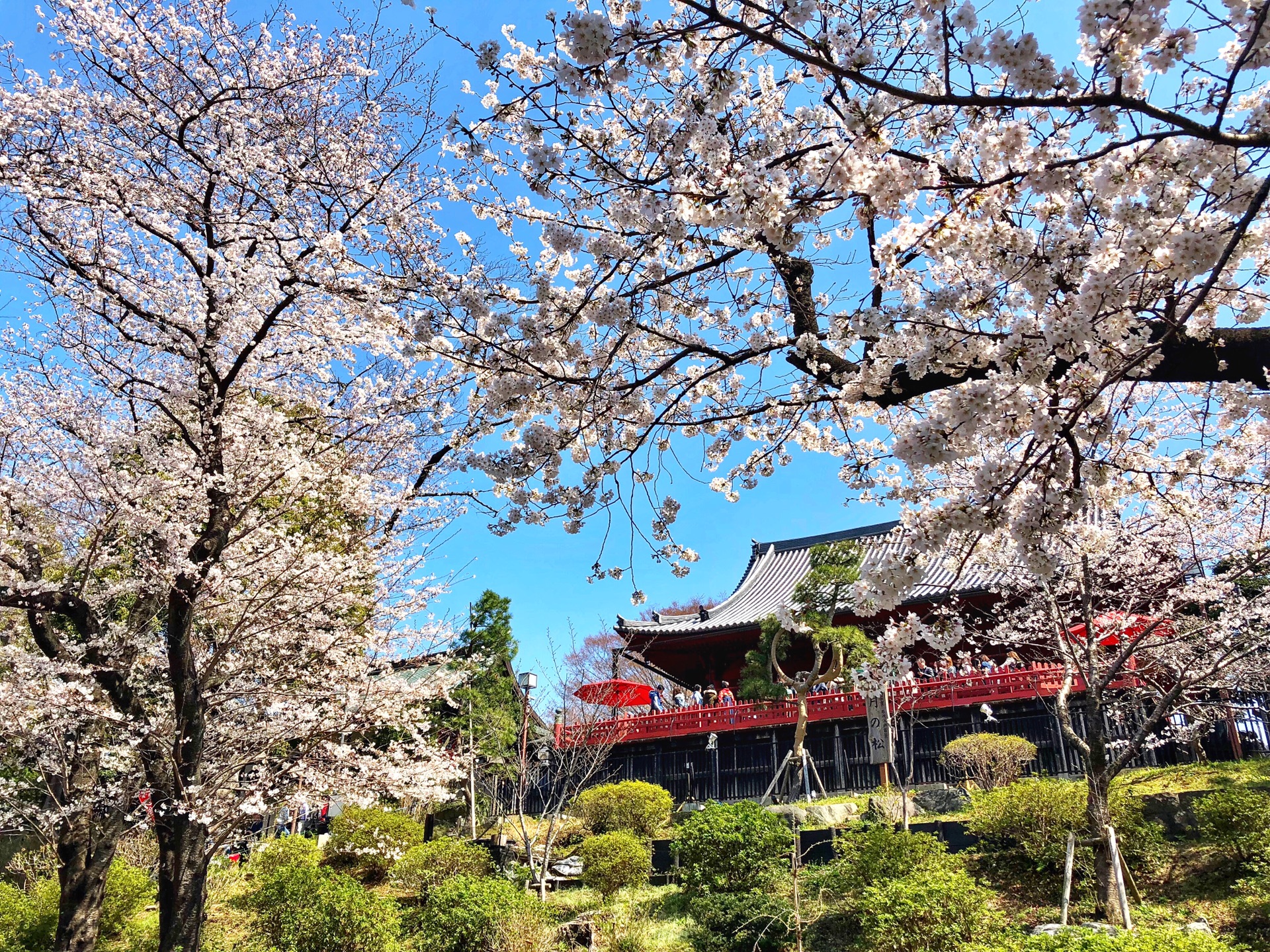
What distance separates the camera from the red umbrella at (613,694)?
58.9 feet

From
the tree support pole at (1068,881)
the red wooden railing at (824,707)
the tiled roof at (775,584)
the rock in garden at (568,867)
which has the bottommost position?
the rock in garden at (568,867)

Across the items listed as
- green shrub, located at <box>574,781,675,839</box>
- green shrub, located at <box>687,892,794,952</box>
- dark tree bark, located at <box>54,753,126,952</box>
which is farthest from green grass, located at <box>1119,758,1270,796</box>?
dark tree bark, located at <box>54,753,126,952</box>

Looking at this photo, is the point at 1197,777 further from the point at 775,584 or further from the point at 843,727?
the point at 775,584

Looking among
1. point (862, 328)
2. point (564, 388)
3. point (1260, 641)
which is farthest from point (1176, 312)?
point (1260, 641)

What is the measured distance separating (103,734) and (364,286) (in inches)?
225

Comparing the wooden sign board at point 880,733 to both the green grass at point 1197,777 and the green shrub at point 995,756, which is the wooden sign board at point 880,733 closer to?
the green shrub at point 995,756

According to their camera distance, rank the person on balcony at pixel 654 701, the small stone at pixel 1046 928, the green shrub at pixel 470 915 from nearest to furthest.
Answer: the small stone at pixel 1046 928 → the green shrub at pixel 470 915 → the person on balcony at pixel 654 701

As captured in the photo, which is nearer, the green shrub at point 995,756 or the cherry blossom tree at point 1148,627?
the cherry blossom tree at point 1148,627

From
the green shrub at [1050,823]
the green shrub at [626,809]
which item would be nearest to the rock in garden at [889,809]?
the green shrub at [1050,823]

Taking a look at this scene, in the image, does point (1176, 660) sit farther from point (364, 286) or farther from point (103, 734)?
point (103, 734)

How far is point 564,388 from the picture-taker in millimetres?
3941

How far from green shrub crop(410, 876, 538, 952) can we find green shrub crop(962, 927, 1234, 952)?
15.9 feet

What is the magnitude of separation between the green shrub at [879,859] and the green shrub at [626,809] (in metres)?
4.52

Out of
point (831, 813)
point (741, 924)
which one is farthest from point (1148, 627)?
point (831, 813)
